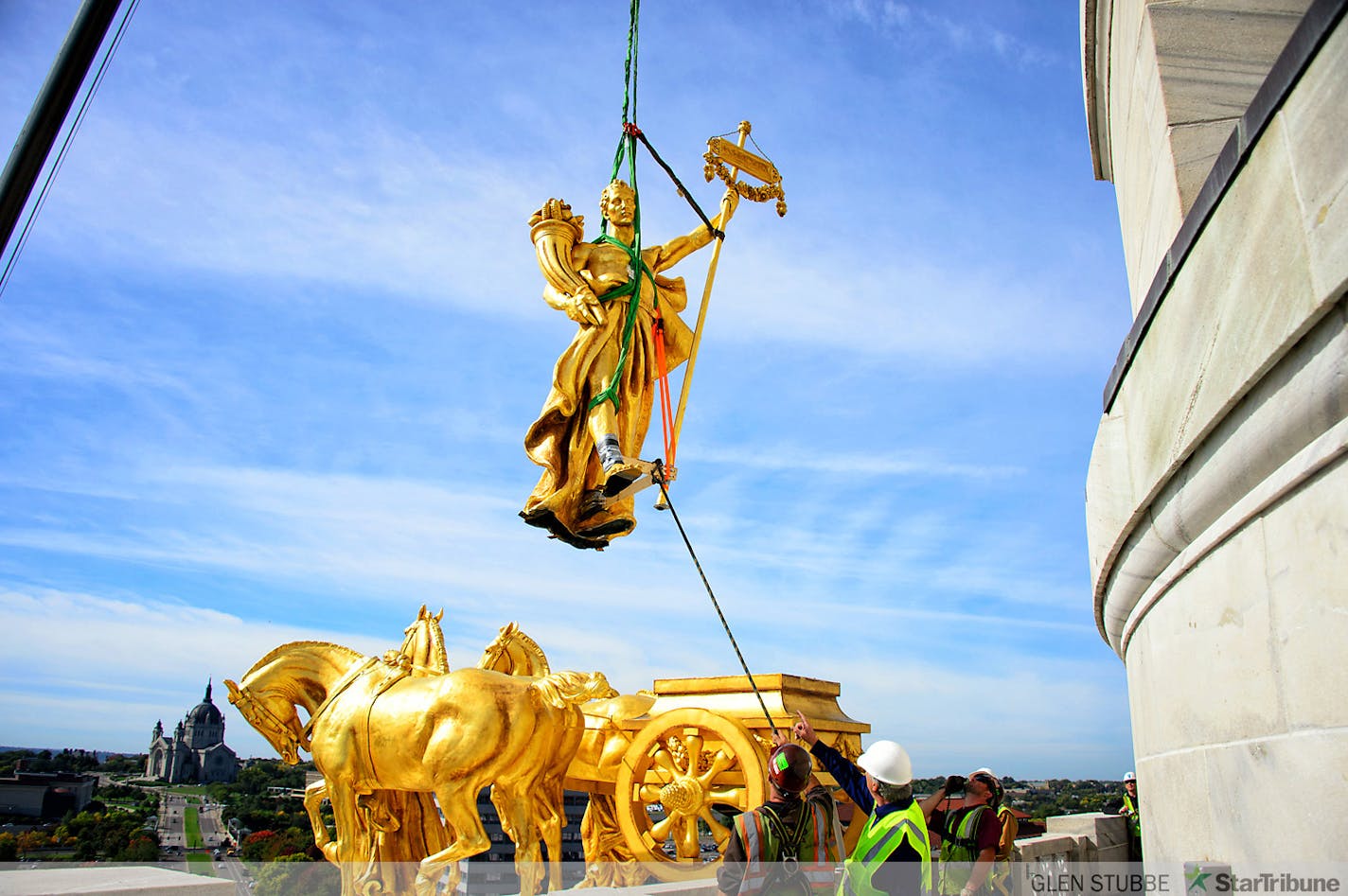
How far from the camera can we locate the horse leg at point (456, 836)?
649 centimetres

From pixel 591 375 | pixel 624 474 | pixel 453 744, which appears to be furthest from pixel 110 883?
pixel 591 375

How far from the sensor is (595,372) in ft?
25.4

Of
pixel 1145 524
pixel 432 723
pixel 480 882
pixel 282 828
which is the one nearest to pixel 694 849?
pixel 480 882

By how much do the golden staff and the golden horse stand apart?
251cm

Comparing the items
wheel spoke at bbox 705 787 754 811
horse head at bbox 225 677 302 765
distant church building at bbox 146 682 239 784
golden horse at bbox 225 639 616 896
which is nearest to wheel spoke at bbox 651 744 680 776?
wheel spoke at bbox 705 787 754 811

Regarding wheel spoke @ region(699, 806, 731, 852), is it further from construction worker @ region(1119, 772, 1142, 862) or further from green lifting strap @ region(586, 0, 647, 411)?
construction worker @ region(1119, 772, 1142, 862)

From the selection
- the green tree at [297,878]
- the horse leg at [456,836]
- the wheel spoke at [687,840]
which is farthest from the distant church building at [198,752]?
the wheel spoke at [687,840]

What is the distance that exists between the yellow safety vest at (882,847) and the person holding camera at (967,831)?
20.0 inches

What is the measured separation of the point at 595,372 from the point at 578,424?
1.45 feet

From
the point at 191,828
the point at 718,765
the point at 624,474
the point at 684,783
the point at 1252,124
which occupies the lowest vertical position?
the point at 191,828

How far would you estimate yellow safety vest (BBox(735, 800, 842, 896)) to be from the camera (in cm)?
332

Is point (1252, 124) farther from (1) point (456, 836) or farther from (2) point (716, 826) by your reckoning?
(1) point (456, 836)

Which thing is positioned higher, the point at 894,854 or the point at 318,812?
the point at 894,854

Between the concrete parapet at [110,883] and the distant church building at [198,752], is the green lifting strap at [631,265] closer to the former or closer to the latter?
the concrete parapet at [110,883]
